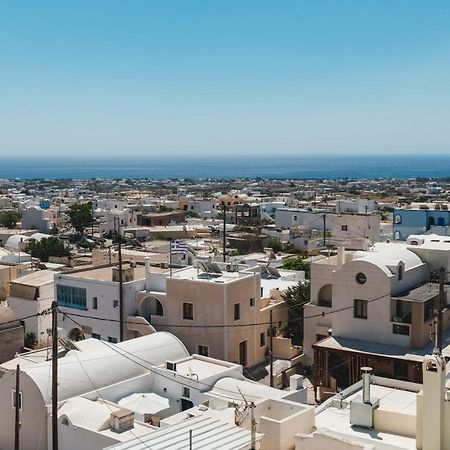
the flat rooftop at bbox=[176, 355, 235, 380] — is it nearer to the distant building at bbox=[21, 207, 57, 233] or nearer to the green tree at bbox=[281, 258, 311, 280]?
the green tree at bbox=[281, 258, 311, 280]

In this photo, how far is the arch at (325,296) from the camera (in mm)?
30203

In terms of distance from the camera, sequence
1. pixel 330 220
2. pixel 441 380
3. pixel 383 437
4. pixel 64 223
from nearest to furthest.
Result: pixel 441 380, pixel 383 437, pixel 330 220, pixel 64 223

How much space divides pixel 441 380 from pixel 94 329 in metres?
20.3

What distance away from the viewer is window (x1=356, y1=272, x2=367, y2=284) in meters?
27.2

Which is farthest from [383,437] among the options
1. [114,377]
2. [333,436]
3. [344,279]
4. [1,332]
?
[1,332]

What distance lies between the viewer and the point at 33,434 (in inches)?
832

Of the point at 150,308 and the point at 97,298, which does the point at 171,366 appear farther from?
the point at 97,298

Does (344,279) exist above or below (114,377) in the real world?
above

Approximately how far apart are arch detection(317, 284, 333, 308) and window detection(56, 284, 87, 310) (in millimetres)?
10615

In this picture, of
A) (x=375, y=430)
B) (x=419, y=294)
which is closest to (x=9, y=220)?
(x=419, y=294)

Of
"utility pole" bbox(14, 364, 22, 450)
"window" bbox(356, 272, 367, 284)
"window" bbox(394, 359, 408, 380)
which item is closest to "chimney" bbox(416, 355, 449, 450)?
"utility pole" bbox(14, 364, 22, 450)

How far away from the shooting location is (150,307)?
103 ft

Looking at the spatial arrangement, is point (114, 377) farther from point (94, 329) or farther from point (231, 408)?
point (94, 329)

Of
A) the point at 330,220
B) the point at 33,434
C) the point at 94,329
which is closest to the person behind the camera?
the point at 33,434
